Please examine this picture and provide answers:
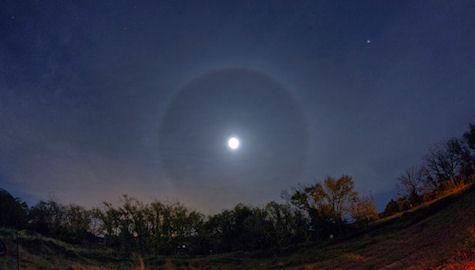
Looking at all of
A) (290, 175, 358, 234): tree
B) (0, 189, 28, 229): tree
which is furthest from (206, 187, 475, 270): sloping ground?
(0, 189, 28, 229): tree

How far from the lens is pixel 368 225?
175 feet

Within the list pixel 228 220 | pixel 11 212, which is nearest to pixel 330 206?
pixel 228 220

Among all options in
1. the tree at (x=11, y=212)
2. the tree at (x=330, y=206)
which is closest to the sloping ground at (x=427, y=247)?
the tree at (x=330, y=206)

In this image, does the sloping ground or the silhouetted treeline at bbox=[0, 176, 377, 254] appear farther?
the silhouetted treeline at bbox=[0, 176, 377, 254]

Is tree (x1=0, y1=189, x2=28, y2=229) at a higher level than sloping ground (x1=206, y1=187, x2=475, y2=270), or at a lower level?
higher

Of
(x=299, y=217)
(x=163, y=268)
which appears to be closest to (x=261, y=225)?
(x=299, y=217)

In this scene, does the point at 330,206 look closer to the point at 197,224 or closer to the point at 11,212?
the point at 197,224

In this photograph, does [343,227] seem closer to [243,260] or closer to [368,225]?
[368,225]

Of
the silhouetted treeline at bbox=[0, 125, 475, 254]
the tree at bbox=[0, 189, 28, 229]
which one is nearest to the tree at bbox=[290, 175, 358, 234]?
the silhouetted treeline at bbox=[0, 125, 475, 254]

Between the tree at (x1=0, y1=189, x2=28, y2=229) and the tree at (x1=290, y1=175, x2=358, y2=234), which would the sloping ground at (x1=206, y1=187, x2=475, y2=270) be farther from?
the tree at (x1=0, y1=189, x2=28, y2=229)

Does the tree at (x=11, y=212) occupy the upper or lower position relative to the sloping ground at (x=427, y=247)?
upper

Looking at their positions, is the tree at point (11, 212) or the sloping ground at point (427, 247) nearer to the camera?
the sloping ground at point (427, 247)

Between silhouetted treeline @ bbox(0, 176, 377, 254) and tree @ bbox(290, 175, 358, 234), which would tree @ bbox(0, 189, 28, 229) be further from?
tree @ bbox(290, 175, 358, 234)

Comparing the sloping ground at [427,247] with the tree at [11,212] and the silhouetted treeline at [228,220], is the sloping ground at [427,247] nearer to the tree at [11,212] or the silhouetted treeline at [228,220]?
the silhouetted treeline at [228,220]
